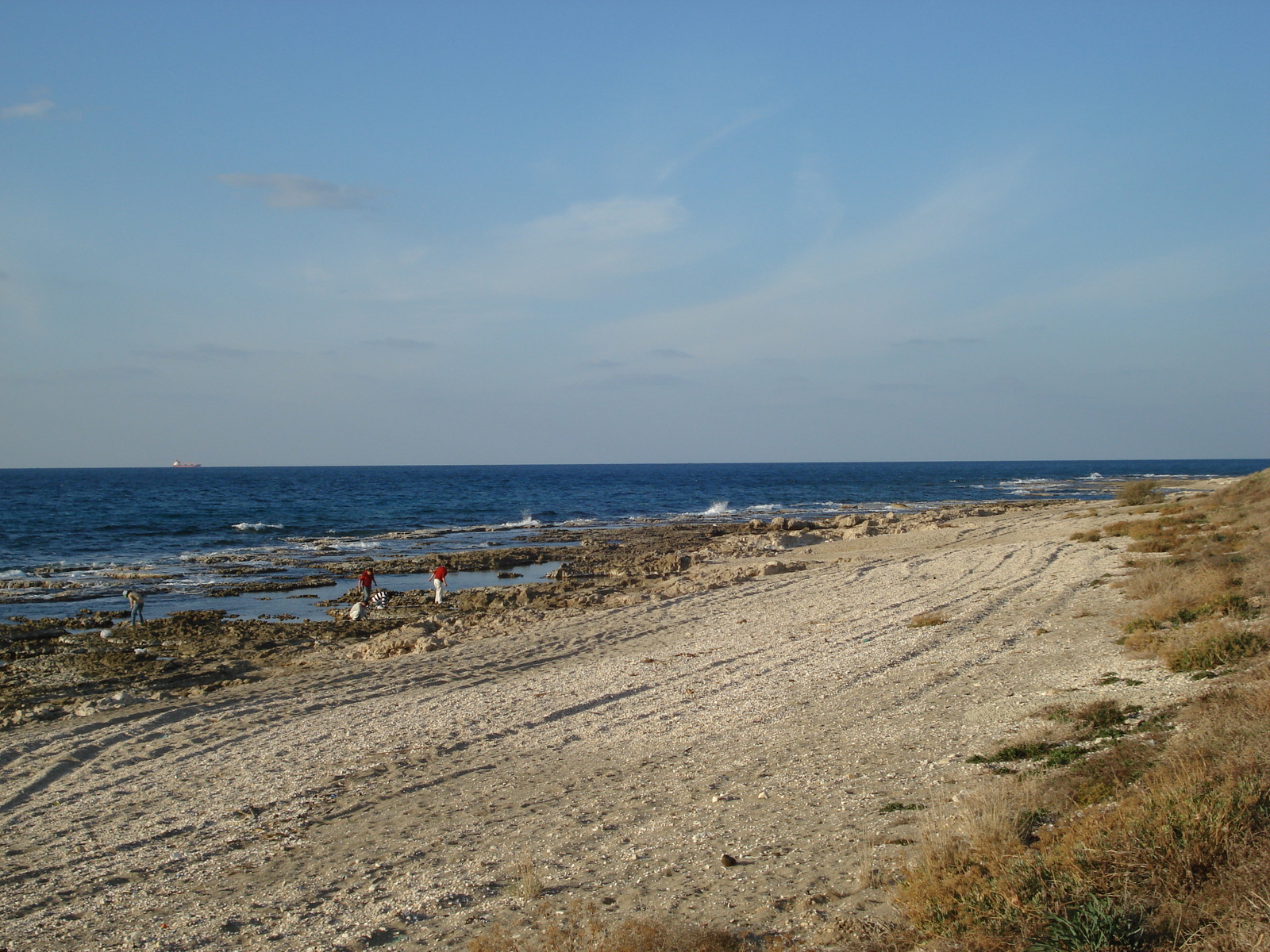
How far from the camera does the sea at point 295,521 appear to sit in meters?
26.8

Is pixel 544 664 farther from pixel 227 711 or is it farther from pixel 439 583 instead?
pixel 439 583

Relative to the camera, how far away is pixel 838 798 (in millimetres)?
7070

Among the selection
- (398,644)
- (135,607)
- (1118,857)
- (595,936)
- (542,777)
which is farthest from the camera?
(135,607)

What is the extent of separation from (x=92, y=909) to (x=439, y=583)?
17.3 m

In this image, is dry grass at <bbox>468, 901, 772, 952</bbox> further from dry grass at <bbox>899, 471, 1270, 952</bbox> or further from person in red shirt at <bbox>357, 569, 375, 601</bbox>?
person in red shirt at <bbox>357, 569, 375, 601</bbox>

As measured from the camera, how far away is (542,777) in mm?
8672

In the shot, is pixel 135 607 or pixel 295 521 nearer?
pixel 135 607

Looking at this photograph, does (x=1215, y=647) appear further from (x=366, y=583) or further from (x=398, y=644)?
(x=366, y=583)

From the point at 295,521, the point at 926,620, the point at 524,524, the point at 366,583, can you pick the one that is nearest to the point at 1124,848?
the point at 926,620

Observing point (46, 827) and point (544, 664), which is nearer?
point (46, 827)

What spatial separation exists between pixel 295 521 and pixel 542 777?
4906 centimetres

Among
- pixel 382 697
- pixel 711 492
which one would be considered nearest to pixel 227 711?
pixel 382 697

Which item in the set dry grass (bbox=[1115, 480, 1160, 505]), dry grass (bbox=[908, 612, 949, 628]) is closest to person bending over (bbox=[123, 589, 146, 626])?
dry grass (bbox=[908, 612, 949, 628])

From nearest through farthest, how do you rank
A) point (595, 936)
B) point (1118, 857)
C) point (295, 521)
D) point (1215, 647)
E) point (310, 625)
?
point (1118, 857)
point (595, 936)
point (1215, 647)
point (310, 625)
point (295, 521)
